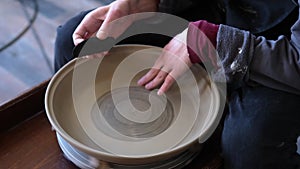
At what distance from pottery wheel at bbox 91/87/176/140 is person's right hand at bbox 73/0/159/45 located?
0.15 meters

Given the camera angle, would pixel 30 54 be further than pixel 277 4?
Yes

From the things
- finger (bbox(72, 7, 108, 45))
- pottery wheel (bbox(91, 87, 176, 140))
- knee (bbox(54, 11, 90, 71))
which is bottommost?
pottery wheel (bbox(91, 87, 176, 140))

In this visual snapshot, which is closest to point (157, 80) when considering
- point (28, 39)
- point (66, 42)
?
point (66, 42)

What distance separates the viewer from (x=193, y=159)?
923 millimetres

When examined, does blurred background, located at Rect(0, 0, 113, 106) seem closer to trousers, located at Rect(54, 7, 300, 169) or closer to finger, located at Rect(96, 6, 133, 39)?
finger, located at Rect(96, 6, 133, 39)

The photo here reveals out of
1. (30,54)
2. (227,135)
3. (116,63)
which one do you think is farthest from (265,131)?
(30,54)

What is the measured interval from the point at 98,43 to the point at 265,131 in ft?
1.46

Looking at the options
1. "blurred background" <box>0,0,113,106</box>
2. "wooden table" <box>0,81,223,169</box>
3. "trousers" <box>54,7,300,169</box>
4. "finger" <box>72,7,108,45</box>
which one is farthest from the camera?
"blurred background" <box>0,0,113,106</box>

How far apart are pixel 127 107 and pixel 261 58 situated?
322mm

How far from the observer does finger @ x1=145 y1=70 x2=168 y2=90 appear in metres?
1.01

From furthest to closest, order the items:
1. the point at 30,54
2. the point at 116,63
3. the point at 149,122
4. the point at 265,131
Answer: the point at 30,54 < the point at 116,63 < the point at 149,122 < the point at 265,131

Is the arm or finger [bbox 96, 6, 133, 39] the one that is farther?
finger [bbox 96, 6, 133, 39]

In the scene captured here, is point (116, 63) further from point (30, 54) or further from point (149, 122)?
point (30, 54)

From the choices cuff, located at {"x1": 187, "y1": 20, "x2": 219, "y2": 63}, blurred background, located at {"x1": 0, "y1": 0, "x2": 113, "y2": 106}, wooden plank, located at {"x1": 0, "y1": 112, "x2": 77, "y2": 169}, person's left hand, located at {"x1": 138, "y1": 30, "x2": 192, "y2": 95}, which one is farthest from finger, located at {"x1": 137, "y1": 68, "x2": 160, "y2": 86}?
blurred background, located at {"x1": 0, "y1": 0, "x2": 113, "y2": 106}
